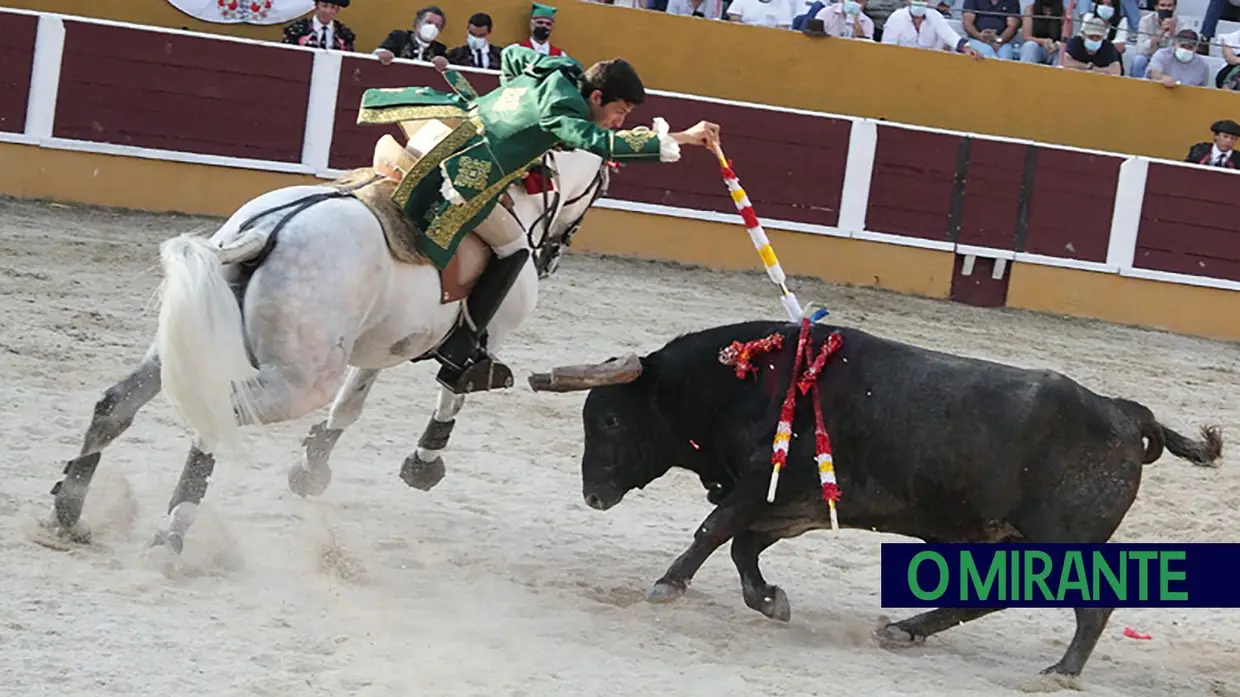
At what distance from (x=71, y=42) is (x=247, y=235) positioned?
6524 millimetres

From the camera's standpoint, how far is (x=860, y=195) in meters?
11.3

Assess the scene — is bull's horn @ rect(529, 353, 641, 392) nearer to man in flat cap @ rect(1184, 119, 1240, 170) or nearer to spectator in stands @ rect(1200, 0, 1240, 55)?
man in flat cap @ rect(1184, 119, 1240, 170)

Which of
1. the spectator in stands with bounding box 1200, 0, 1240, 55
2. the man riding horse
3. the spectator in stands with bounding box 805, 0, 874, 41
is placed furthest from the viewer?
the spectator in stands with bounding box 1200, 0, 1240, 55

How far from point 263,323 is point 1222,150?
8569 millimetres

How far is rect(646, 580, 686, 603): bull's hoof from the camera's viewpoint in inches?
197

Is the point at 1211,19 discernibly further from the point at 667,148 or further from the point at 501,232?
the point at 667,148

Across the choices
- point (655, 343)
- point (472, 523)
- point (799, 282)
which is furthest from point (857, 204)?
point (472, 523)

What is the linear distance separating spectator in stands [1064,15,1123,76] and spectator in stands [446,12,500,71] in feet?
13.8

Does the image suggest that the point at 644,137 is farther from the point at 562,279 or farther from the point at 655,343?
the point at 562,279

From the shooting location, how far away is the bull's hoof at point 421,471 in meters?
5.74

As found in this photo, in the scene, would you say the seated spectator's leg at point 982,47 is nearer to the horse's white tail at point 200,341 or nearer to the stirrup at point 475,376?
the stirrup at point 475,376

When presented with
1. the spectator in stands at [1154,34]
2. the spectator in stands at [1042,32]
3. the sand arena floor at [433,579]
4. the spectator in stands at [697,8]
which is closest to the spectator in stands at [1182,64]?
the spectator in stands at [1154,34]

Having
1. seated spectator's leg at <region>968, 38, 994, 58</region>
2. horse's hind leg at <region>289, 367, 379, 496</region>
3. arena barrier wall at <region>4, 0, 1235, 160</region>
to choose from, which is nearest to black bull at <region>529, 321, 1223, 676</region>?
horse's hind leg at <region>289, 367, 379, 496</region>

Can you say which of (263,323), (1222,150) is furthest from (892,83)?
(263,323)
